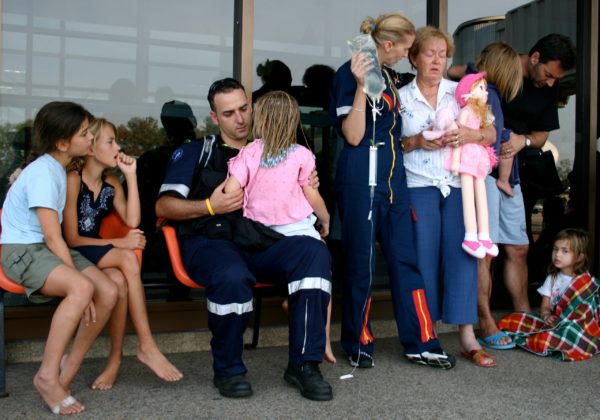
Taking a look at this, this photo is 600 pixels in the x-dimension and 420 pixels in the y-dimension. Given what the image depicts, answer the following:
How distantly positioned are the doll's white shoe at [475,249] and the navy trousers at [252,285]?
2.54 feet

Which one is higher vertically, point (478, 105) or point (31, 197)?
point (478, 105)

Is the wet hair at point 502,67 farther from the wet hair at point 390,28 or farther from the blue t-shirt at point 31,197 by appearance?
the blue t-shirt at point 31,197

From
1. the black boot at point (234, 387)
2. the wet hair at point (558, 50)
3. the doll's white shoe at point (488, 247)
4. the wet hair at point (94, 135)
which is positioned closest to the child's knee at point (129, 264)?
the wet hair at point (94, 135)

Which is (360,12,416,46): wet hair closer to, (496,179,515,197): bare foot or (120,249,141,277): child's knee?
(496,179,515,197): bare foot

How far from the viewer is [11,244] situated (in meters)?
2.84

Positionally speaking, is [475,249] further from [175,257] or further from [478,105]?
[175,257]

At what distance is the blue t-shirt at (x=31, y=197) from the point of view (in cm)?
278

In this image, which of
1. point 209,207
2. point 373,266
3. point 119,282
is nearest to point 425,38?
point 373,266

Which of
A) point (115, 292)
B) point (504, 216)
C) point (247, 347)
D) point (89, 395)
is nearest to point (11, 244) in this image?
point (115, 292)

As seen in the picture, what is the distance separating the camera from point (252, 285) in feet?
9.68

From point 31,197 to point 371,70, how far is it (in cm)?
152

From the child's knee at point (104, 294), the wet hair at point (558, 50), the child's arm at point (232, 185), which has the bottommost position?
the child's knee at point (104, 294)

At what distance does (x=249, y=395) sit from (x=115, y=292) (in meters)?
0.68

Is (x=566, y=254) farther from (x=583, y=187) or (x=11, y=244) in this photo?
(x=11, y=244)
